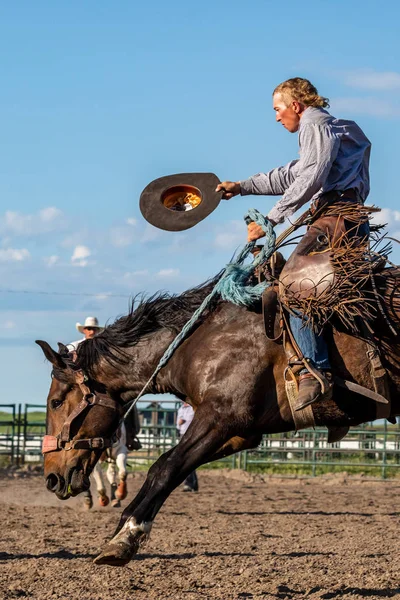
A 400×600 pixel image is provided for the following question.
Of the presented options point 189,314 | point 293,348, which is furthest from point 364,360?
point 189,314

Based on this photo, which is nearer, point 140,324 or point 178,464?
point 178,464

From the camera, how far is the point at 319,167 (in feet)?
17.8

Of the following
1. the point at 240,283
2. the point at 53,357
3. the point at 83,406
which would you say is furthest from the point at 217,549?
the point at 240,283

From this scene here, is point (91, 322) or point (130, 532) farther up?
point (91, 322)

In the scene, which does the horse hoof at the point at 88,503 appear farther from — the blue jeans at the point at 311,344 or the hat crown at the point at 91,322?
the blue jeans at the point at 311,344

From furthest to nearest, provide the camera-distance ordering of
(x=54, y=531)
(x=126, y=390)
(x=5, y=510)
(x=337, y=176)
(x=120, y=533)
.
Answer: (x=5, y=510) → (x=54, y=531) → (x=126, y=390) → (x=337, y=176) → (x=120, y=533)

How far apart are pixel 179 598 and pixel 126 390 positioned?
1371 mm

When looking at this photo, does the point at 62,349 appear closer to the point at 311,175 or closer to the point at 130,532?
the point at 130,532

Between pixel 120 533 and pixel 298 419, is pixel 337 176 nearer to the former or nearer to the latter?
pixel 298 419

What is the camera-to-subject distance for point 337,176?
5.62m

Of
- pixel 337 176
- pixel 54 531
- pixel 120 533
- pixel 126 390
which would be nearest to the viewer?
pixel 120 533

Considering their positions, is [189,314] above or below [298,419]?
above

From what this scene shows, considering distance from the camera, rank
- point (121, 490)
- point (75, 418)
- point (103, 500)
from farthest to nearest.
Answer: point (121, 490), point (103, 500), point (75, 418)

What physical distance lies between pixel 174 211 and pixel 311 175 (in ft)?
3.02
